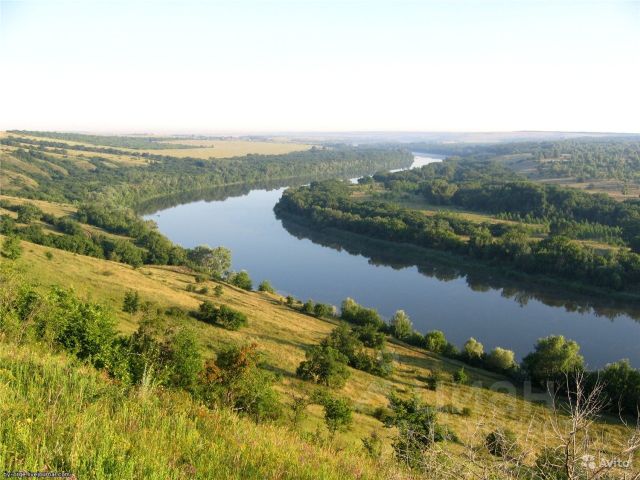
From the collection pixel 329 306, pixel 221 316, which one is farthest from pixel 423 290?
pixel 221 316

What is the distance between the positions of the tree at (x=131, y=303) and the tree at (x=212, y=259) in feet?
77.2

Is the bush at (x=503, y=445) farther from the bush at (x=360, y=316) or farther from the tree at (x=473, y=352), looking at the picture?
the bush at (x=360, y=316)

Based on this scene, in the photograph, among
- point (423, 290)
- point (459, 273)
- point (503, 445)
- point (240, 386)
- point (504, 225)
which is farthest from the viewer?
point (504, 225)

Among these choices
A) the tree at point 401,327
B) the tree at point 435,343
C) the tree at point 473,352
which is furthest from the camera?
the tree at point 401,327

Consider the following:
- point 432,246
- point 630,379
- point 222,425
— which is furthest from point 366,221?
point 222,425

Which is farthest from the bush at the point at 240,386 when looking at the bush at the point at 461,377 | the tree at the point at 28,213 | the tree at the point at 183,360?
the tree at the point at 28,213

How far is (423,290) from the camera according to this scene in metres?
56.8

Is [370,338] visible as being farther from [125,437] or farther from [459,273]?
[459,273]

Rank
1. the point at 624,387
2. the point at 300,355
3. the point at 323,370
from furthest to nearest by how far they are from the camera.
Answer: the point at 300,355
the point at 624,387
the point at 323,370

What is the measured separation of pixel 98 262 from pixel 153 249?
19.6m

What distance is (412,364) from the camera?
3206 cm

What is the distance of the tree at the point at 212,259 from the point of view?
5384cm

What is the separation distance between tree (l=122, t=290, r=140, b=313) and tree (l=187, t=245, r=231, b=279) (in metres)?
23.5

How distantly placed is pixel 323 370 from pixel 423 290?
34.7m
